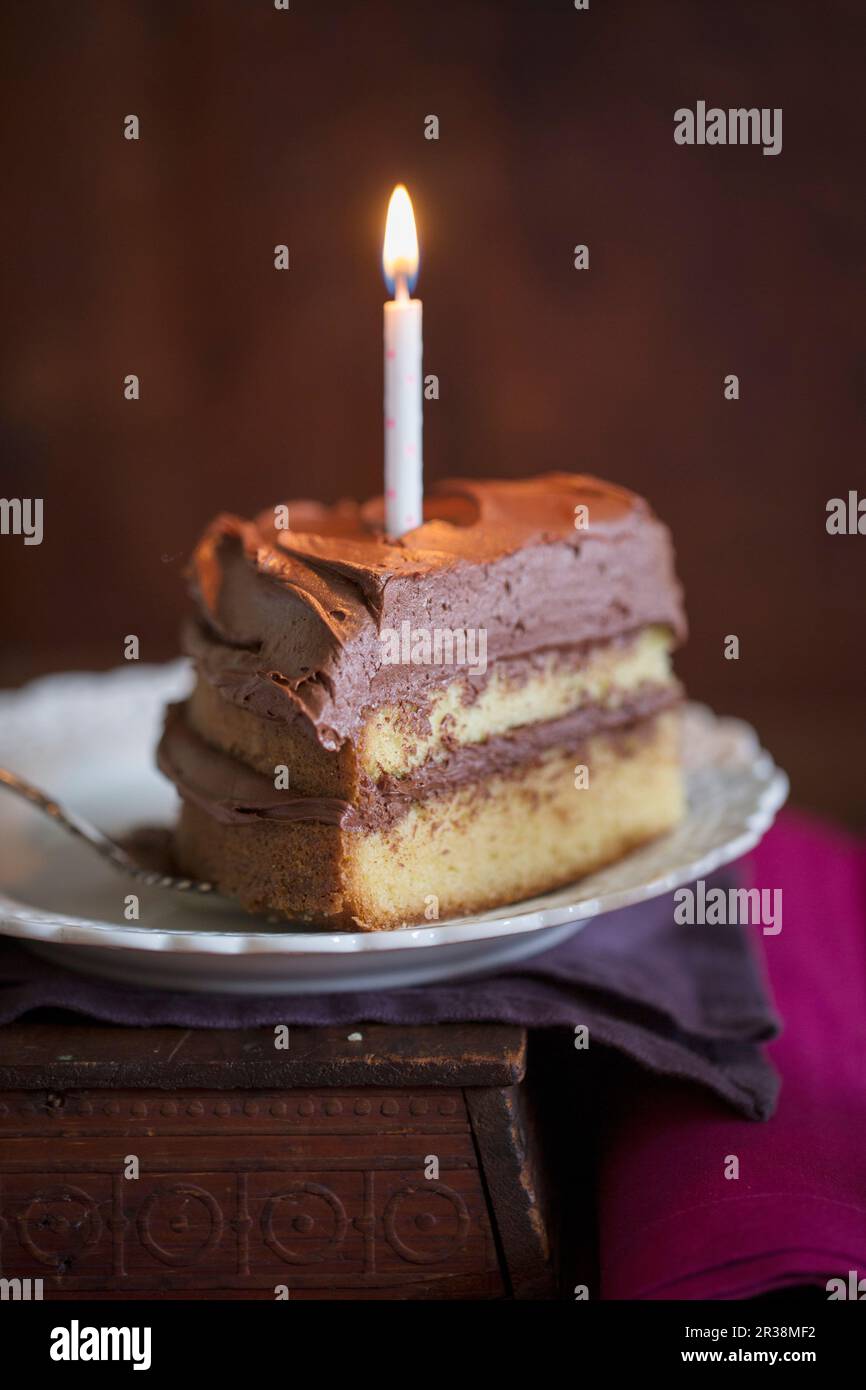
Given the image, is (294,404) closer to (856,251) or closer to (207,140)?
(207,140)

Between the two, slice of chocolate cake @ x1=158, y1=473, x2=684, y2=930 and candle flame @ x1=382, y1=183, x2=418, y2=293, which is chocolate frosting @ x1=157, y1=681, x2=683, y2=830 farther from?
candle flame @ x1=382, y1=183, x2=418, y2=293

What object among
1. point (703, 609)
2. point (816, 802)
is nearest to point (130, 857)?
point (816, 802)

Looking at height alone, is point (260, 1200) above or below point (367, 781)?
below

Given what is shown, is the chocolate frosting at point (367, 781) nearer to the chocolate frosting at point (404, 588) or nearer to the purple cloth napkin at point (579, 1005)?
the chocolate frosting at point (404, 588)

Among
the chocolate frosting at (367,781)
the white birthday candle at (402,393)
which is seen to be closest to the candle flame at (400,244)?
the white birthday candle at (402,393)

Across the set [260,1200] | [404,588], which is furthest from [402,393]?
[260,1200]

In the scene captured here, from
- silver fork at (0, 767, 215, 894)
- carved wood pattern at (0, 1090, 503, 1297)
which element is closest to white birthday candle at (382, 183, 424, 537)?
silver fork at (0, 767, 215, 894)

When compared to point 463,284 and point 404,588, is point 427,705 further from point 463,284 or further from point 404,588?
point 463,284
